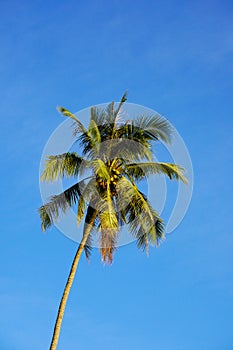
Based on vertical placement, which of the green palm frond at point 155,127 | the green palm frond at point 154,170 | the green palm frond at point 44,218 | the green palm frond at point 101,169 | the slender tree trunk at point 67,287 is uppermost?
the green palm frond at point 155,127

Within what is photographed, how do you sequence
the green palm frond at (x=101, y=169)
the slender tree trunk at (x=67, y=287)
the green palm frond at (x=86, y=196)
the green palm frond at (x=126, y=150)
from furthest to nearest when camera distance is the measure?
the green palm frond at (x=126, y=150), the green palm frond at (x=86, y=196), the green palm frond at (x=101, y=169), the slender tree trunk at (x=67, y=287)

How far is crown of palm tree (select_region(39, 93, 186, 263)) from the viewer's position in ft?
75.5

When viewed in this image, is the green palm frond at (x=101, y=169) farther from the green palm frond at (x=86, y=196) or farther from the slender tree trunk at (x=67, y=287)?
the slender tree trunk at (x=67, y=287)

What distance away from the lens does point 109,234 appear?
73.5 ft

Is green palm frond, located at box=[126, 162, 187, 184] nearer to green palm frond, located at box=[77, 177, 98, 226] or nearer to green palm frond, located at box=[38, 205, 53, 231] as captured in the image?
green palm frond, located at box=[77, 177, 98, 226]

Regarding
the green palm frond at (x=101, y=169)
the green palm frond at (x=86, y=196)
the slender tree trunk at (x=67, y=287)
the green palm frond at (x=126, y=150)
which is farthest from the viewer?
the green palm frond at (x=126, y=150)

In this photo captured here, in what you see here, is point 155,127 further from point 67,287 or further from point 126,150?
point 67,287

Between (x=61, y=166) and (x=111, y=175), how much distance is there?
184 centimetres

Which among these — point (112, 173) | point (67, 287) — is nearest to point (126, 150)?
point (112, 173)

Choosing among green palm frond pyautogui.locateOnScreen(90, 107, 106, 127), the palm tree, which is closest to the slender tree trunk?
the palm tree

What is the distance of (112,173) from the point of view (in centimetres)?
2348

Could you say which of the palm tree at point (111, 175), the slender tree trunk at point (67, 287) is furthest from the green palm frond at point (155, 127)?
the slender tree trunk at point (67, 287)

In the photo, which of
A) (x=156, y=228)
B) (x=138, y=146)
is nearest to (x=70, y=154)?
(x=138, y=146)

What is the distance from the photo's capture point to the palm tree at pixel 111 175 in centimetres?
2284
